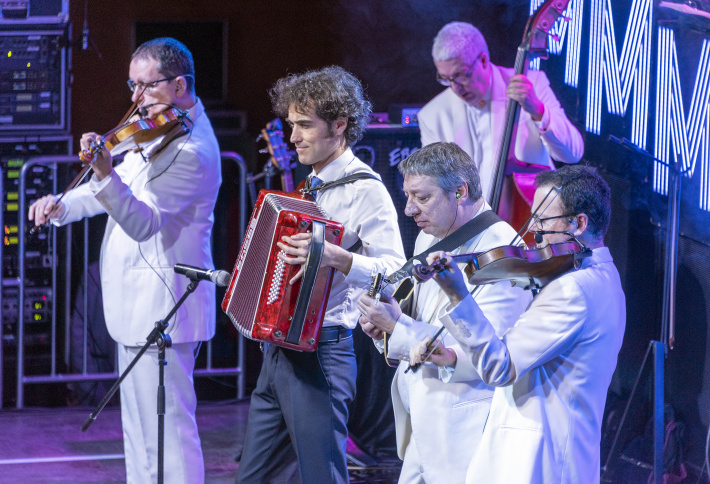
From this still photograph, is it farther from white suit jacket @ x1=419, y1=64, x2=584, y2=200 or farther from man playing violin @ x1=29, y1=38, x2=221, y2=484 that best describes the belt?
white suit jacket @ x1=419, y1=64, x2=584, y2=200

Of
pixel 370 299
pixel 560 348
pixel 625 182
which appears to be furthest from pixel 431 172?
pixel 625 182

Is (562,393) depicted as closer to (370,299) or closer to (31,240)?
(370,299)

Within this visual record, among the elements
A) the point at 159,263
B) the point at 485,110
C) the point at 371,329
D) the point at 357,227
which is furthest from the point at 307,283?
the point at 485,110

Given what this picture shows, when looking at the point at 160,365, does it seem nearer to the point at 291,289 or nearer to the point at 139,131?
the point at 291,289

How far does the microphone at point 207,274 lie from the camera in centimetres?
296

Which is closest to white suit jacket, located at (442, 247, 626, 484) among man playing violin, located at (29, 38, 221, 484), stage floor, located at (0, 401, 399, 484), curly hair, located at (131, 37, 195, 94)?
man playing violin, located at (29, 38, 221, 484)

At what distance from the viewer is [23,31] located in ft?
19.0

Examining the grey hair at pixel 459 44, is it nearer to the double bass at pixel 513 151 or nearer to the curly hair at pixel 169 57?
the double bass at pixel 513 151

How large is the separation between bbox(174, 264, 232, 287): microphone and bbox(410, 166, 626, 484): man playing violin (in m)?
0.89

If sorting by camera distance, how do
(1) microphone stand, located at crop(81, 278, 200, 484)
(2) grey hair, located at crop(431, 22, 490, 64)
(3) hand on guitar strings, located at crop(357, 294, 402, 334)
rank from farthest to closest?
1. (2) grey hair, located at crop(431, 22, 490, 64)
2. (1) microphone stand, located at crop(81, 278, 200, 484)
3. (3) hand on guitar strings, located at crop(357, 294, 402, 334)

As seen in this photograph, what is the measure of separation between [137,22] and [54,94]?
87 centimetres

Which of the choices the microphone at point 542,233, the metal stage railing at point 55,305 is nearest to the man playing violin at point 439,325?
the microphone at point 542,233

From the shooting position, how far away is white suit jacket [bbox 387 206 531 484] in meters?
2.55

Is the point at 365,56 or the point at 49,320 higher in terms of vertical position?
the point at 365,56
